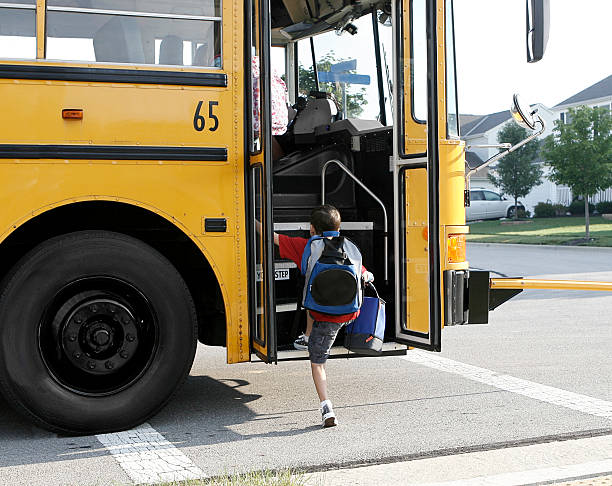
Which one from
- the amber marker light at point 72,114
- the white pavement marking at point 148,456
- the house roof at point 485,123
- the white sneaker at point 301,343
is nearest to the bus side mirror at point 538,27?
the white sneaker at point 301,343

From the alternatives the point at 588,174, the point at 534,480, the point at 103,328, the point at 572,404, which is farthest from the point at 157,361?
the point at 588,174

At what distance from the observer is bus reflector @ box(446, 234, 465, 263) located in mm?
5406

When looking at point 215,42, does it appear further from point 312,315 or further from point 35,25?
point 312,315

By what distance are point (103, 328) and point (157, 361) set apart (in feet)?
1.16

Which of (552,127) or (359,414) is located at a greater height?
(552,127)

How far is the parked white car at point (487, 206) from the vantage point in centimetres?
4047

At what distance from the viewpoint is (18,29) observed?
180 inches

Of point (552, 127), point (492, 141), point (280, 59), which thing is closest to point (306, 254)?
point (280, 59)

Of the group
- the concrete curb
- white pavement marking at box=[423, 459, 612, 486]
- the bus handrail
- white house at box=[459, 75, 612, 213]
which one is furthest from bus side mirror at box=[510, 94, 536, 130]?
white house at box=[459, 75, 612, 213]

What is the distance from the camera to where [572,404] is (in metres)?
5.65

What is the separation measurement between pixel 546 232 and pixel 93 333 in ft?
95.4

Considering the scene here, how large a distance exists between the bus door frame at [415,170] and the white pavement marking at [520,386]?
1145mm

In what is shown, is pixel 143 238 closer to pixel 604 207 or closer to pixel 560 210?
pixel 604 207

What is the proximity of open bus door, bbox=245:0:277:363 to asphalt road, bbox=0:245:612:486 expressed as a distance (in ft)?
1.97
